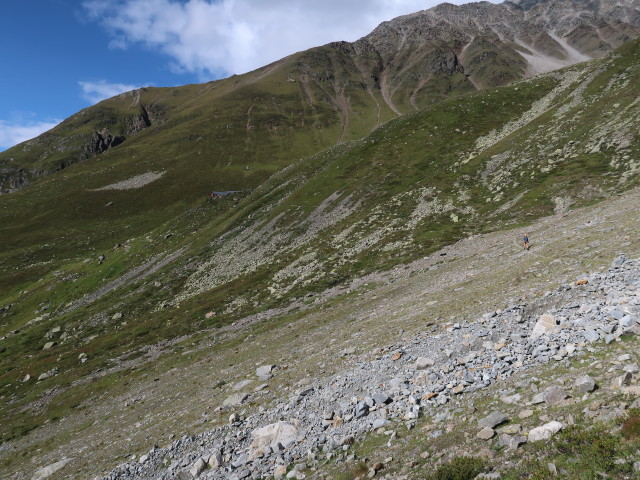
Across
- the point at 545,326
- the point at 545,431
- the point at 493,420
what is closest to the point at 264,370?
the point at 493,420

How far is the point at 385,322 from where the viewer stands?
27859 millimetres

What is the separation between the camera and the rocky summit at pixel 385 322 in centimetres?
1209

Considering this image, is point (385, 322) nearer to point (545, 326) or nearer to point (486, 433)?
point (545, 326)

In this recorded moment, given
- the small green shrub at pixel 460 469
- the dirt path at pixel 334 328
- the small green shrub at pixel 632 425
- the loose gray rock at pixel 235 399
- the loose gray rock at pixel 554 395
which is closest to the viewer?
the small green shrub at pixel 632 425

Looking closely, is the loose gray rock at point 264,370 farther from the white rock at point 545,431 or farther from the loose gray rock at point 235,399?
the white rock at point 545,431

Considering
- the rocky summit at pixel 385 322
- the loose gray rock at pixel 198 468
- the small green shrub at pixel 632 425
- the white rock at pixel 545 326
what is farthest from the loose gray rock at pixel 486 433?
the loose gray rock at pixel 198 468

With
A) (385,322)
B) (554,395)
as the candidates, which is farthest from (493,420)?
(385,322)

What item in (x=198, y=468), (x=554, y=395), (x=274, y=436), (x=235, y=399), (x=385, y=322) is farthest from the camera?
(x=385, y=322)

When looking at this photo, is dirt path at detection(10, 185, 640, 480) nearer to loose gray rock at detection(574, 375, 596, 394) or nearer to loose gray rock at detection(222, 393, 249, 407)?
loose gray rock at detection(222, 393, 249, 407)

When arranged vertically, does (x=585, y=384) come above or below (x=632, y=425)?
below

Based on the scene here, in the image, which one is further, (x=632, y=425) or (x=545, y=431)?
(x=545, y=431)

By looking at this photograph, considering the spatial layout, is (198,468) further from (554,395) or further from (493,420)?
(554,395)

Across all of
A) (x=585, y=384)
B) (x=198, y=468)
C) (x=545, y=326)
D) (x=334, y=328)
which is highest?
(x=585, y=384)

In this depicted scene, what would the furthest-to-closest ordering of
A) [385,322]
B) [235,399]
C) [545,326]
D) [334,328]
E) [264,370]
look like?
1. [334,328]
2. [385,322]
3. [264,370]
4. [235,399]
5. [545,326]
